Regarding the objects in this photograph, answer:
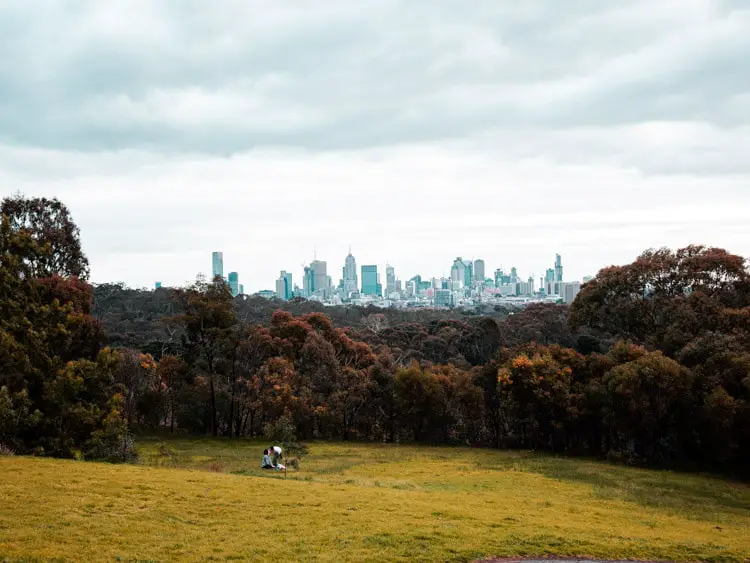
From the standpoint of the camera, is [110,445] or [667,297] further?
[667,297]

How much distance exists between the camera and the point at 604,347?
187 feet

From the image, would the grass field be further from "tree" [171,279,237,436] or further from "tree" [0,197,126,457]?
"tree" [171,279,237,436]

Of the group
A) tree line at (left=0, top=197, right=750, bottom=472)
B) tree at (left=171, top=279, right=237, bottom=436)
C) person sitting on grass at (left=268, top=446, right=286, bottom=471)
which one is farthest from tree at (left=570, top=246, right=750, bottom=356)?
tree at (left=171, top=279, right=237, bottom=436)

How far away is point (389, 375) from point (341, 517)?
2938cm

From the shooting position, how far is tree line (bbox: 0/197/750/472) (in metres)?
26.5

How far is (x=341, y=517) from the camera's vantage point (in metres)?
16.4

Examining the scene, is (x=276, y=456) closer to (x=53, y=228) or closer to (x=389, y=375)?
(x=389, y=375)

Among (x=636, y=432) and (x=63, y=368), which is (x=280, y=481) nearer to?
(x=63, y=368)

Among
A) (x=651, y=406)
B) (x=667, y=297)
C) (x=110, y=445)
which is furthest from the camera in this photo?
(x=667, y=297)

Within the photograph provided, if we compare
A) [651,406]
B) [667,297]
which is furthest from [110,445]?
[667,297]

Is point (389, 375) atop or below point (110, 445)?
atop

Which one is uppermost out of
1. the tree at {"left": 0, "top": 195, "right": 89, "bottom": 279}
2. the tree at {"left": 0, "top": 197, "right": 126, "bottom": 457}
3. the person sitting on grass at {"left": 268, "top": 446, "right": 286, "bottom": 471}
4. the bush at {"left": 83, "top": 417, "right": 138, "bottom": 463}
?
the tree at {"left": 0, "top": 195, "right": 89, "bottom": 279}

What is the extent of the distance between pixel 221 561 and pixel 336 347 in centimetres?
3788

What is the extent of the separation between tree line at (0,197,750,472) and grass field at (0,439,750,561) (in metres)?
5.95
